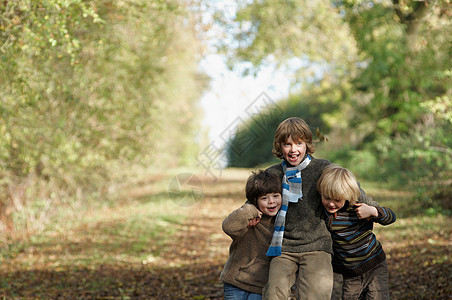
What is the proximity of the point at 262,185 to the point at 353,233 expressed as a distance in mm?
760

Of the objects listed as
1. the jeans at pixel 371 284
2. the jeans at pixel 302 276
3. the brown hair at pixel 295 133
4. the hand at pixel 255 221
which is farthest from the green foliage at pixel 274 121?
the jeans at pixel 371 284

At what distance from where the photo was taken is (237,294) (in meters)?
3.69

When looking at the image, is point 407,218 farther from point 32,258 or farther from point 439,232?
point 32,258

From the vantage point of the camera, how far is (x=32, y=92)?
730cm

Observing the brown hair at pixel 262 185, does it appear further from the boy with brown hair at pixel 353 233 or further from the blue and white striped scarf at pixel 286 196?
the boy with brown hair at pixel 353 233

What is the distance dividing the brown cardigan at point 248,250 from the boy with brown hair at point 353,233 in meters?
0.49

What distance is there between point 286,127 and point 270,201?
57 centimetres

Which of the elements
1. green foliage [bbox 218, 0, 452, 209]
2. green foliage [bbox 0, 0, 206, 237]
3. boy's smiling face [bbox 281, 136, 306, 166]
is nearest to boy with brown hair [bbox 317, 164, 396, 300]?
boy's smiling face [bbox 281, 136, 306, 166]

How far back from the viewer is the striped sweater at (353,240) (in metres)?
3.55

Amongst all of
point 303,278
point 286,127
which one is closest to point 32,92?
point 286,127

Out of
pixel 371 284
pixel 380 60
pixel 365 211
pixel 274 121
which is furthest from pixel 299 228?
pixel 380 60

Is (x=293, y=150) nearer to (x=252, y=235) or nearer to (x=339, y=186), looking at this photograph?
(x=339, y=186)

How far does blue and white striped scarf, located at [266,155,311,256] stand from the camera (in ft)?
11.5

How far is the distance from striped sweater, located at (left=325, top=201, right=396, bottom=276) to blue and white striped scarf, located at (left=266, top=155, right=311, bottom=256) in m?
0.29
